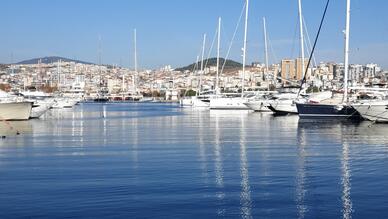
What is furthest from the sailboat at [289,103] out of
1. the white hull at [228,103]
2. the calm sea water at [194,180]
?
the calm sea water at [194,180]

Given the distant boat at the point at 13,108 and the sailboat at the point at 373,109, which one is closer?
the sailboat at the point at 373,109

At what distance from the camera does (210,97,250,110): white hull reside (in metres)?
69.7

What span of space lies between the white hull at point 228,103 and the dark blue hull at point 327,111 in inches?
880

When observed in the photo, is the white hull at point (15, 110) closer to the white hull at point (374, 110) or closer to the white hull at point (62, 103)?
the white hull at point (374, 110)

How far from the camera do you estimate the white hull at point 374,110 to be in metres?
38.3

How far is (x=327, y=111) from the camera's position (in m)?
43.9

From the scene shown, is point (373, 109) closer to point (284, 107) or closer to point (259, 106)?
point (284, 107)

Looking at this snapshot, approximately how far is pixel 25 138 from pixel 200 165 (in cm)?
1292

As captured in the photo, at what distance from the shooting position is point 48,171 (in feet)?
49.8

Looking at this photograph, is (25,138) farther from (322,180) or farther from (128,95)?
(128,95)

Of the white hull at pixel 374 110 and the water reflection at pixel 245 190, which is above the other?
the white hull at pixel 374 110

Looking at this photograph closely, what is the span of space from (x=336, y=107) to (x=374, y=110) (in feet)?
14.5

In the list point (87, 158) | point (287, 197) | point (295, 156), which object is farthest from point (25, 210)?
point (295, 156)

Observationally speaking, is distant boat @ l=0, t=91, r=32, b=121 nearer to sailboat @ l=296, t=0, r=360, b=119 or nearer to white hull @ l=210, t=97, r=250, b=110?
sailboat @ l=296, t=0, r=360, b=119
